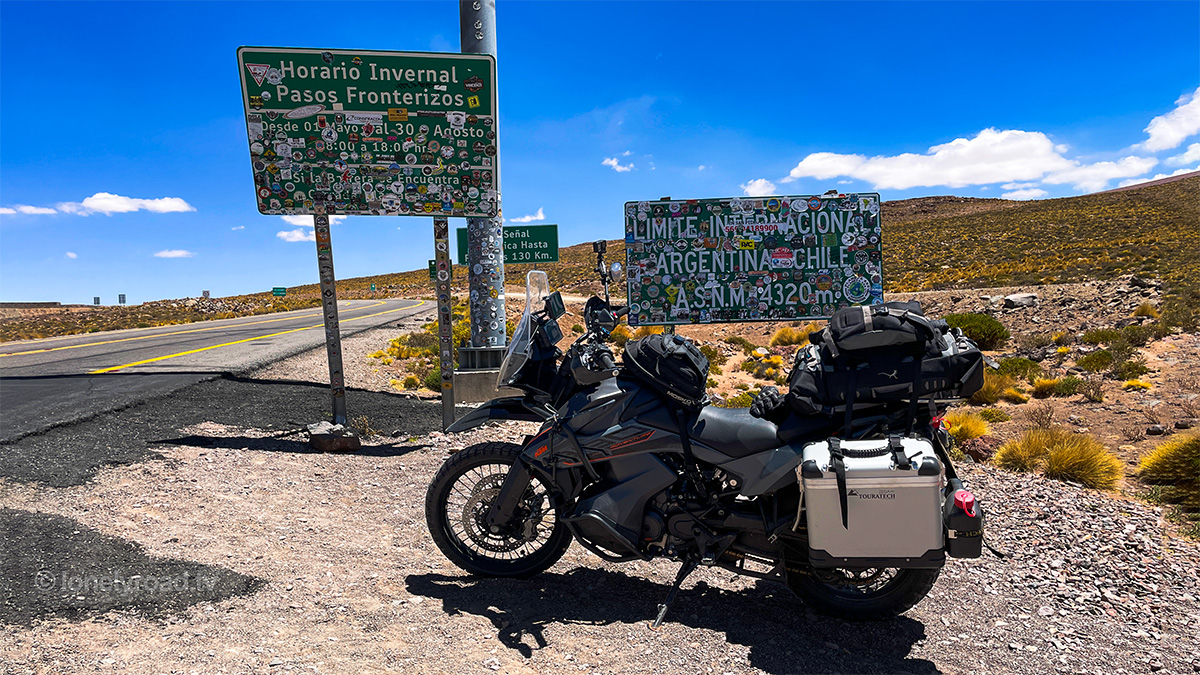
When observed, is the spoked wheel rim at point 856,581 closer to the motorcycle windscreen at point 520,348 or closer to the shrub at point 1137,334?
the motorcycle windscreen at point 520,348

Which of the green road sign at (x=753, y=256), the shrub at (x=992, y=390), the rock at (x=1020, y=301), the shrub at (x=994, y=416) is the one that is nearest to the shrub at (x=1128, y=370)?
the shrub at (x=992, y=390)

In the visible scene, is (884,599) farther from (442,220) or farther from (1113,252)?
(1113,252)

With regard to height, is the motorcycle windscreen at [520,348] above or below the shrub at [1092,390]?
above

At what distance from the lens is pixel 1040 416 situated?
8.91m

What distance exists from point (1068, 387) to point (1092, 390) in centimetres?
49

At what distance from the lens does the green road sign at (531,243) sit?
25984 millimetres

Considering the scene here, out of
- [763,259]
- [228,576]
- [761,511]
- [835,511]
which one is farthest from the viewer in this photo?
[763,259]

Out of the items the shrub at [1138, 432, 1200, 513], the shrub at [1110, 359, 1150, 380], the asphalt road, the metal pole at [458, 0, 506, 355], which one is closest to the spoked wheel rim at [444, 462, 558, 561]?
the asphalt road

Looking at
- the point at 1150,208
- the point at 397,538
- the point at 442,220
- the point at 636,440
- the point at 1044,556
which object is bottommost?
the point at 1044,556

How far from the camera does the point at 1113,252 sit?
1332 inches

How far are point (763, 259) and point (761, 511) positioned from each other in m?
6.68

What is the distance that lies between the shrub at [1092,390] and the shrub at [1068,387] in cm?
8

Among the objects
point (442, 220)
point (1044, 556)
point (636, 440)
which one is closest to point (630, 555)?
point (636, 440)
